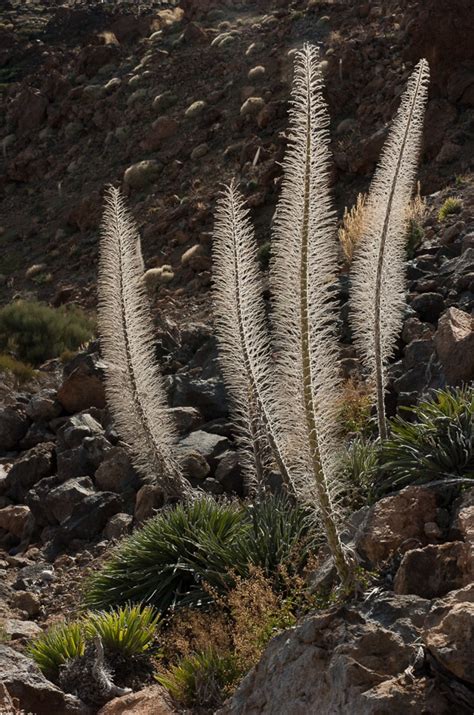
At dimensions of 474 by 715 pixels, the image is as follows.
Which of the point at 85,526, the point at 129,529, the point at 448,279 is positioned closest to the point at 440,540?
the point at 129,529

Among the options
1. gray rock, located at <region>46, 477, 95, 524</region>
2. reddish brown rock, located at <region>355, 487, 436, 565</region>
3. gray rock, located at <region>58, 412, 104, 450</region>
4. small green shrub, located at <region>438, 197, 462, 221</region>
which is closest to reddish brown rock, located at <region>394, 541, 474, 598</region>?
reddish brown rock, located at <region>355, 487, 436, 565</region>

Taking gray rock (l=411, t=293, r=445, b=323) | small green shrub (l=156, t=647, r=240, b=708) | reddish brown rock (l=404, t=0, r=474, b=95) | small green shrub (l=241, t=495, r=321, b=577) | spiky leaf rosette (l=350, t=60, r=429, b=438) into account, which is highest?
reddish brown rock (l=404, t=0, r=474, b=95)

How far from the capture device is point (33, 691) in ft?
15.4

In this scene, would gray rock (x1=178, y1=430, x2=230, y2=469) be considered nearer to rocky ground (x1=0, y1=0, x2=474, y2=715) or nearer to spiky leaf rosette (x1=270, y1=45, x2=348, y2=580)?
rocky ground (x1=0, y1=0, x2=474, y2=715)

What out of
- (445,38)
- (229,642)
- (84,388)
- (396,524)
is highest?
(445,38)

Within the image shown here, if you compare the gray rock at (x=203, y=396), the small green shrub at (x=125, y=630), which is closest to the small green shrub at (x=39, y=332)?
the gray rock at (x=203, y=396)

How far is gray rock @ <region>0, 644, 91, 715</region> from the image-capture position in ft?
15.2

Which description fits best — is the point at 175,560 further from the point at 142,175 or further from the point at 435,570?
the point at 142,175

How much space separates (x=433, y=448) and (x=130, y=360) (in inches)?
94.7

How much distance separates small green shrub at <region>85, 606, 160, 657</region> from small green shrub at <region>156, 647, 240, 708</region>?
64cm

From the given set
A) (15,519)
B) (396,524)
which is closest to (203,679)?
(396,524)

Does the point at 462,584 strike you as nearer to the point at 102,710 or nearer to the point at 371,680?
the point at 371,680

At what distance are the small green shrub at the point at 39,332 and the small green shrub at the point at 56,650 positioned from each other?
33.9 ft

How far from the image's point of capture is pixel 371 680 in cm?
321
